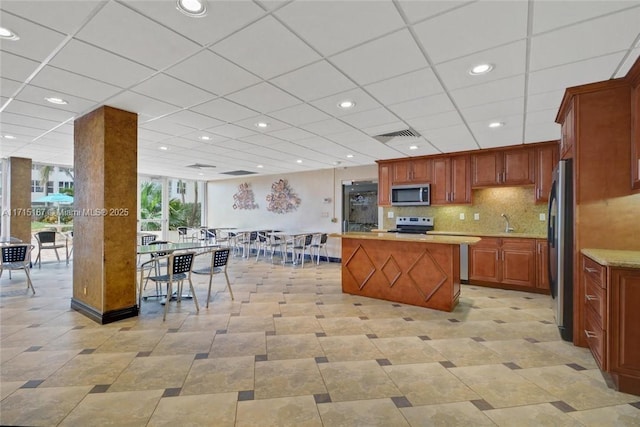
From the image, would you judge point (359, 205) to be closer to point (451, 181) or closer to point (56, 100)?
point (451, 181)

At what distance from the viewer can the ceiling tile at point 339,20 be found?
1788 mm

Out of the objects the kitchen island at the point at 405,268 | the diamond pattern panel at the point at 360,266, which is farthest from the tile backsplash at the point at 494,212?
the diamond pattern panel at the point at 360,266

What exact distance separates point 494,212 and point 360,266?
3064 mm

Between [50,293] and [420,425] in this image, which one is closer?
[420,425]

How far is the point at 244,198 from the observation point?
1050cm

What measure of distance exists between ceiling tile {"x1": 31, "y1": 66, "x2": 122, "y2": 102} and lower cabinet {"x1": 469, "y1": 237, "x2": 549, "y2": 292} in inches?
228

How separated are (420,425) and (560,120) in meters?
3.89

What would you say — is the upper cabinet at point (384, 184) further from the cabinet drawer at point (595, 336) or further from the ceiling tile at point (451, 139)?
the cabinet drawer at point (595, 336)

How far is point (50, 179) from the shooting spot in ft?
28.7

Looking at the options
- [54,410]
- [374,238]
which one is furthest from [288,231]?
[54,410]

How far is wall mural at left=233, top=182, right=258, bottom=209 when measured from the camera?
10320mm

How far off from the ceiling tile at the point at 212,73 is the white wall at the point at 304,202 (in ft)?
17.6

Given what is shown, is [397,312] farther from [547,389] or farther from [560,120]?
[560,120]

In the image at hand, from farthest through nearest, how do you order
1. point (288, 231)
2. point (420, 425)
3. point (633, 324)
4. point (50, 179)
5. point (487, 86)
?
point (288, 231) < point (50, 179) < point (487, 86) < point (633, 324) < point (420, 425)
